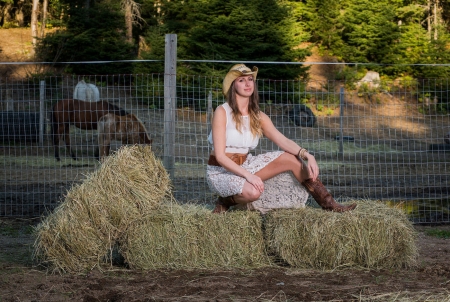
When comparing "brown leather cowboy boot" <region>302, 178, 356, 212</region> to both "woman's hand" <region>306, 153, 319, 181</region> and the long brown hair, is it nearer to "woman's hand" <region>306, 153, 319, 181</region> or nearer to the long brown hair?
"woman's hand" <region>306, 153, 319, 181</region>

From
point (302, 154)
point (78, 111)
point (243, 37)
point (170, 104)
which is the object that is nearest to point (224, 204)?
point (302, 154)

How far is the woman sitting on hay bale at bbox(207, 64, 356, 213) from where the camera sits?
4.83 m

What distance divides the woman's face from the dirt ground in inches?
52.9

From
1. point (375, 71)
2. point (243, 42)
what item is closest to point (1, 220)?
point (243, 42)

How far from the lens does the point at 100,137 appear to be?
415 inches

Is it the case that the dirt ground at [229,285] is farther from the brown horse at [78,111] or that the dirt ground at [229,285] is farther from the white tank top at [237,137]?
the brown horse at [78,111]

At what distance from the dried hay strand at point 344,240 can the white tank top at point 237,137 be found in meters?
0.65

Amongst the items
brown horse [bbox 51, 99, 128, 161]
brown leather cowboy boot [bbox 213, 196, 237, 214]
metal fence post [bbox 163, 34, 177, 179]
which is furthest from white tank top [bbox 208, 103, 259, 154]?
brown horse [bbox 51, 99, 128, 161]

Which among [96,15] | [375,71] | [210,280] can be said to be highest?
[96,15]

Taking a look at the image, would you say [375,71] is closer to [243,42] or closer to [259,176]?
[243,42]

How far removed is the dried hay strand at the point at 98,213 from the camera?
4.67 m

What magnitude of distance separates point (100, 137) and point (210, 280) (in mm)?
6538

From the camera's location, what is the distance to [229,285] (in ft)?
13.8

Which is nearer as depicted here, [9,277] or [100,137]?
[9,277]
